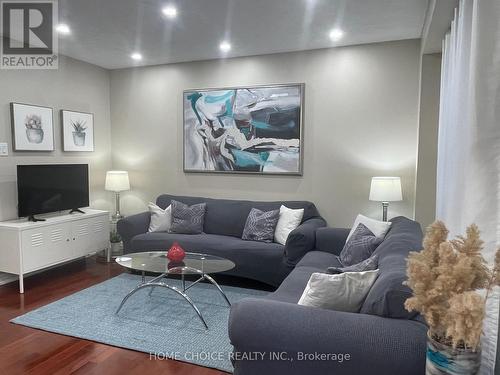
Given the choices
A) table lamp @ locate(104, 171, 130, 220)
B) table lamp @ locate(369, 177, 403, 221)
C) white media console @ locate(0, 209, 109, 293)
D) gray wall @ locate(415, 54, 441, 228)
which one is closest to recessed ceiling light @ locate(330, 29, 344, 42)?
gray wall @ locate(415, 54, 441, 228)

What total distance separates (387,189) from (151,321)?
2.56m

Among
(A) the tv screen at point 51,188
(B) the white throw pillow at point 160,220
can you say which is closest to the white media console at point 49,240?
(A) the tv screen at point 51,188

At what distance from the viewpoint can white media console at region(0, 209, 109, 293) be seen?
3682 millimetres

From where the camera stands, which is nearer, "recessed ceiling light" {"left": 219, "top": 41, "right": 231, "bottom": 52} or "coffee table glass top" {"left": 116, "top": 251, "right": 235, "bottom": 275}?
"coffee table glass top" {"left": 116, "top": 251, "right": 235, "bottom": 275}

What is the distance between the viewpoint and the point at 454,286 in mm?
1141

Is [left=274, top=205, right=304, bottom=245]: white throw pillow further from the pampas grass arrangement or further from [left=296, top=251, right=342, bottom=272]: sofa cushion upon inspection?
the pampas grass arrangement

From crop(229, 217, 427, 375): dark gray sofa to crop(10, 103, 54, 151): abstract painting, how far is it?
3530 millimetres

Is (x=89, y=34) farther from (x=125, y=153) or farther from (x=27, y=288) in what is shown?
(x=27, y=288)

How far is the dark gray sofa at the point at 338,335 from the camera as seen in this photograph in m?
1.49

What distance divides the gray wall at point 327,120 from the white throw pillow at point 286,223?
39 cm

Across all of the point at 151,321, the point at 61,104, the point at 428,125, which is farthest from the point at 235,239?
the point at 61,104

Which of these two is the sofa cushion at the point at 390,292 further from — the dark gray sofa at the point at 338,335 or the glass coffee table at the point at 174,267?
the glass coffee table at the point at 174,267

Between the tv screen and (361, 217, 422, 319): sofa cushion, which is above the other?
the tv screen

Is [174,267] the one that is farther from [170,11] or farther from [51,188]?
[170,11]
